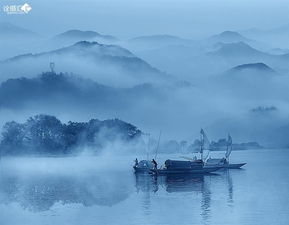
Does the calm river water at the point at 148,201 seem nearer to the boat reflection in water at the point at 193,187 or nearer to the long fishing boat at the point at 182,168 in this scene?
the boat reflection in water at the point at 193,187

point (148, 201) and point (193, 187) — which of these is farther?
point (193, 187)

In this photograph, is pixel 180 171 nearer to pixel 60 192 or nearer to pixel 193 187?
pixel 193 187

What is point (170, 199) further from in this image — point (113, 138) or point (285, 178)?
point (113, 138)

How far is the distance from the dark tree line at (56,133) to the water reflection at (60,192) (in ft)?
69.3

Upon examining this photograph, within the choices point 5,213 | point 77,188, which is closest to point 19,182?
point 77,188

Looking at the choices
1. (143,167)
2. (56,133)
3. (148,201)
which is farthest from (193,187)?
(56,133)

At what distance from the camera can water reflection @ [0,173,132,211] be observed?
27.4 meters

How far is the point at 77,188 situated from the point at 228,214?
12.4m

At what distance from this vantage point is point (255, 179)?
3900cm

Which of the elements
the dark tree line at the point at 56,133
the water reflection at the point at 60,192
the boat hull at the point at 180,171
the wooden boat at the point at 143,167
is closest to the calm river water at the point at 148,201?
the water reflection at the point at 60,192

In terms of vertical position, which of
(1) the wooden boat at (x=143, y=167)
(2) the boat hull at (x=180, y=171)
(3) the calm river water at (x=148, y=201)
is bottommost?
(3) the calm river water at (x=148, y=201)

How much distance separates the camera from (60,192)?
31.6 meters

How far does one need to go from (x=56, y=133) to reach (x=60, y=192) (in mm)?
34825

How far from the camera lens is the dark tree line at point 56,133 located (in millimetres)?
63656
